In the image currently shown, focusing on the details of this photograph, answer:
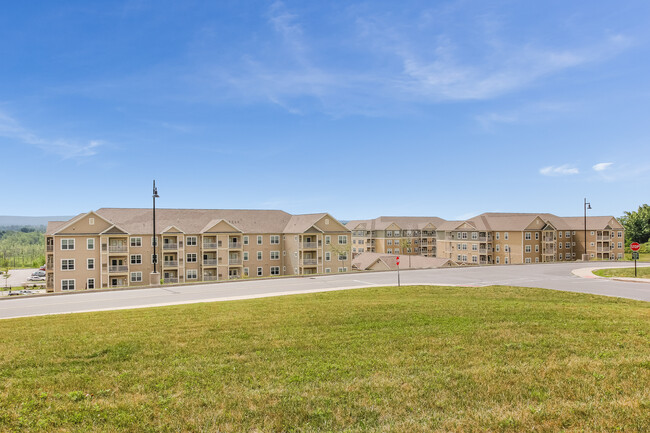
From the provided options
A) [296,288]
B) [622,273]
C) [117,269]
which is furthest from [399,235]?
[296,288]

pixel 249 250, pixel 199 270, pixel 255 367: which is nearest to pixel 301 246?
pixel 249 250

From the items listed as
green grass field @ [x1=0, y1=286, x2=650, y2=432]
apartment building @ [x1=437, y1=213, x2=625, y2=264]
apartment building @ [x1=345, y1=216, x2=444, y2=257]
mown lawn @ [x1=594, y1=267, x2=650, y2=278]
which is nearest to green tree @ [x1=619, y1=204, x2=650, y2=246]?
apartment building @ [x1=437, y1=213, x2=625, y2=264]

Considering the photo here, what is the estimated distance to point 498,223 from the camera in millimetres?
75562

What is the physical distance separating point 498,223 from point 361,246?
131 ft

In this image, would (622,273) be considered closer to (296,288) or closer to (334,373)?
(296,288)

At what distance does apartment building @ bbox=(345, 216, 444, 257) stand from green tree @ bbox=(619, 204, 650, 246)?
40071mm

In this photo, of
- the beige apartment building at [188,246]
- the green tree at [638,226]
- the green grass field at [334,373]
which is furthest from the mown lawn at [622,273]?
the green tree at [638,226]

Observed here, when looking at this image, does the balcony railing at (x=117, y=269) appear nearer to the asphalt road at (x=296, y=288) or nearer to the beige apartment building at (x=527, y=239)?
the asphalt road at (x=296, y=288)

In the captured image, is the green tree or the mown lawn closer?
the mown lawn

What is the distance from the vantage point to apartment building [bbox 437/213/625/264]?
2785 inches

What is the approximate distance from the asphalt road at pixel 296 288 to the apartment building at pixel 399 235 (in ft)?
215

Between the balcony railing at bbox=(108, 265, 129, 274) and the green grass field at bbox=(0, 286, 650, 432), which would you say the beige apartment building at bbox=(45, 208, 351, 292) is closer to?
the balcony railing at bbox=(108, 265, 129, 274)

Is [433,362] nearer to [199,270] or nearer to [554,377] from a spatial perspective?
[554,377]

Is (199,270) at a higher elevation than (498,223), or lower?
lower
